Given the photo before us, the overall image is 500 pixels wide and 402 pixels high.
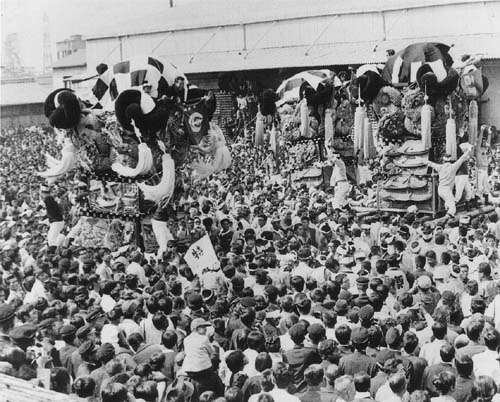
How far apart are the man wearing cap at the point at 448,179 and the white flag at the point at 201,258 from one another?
573cm

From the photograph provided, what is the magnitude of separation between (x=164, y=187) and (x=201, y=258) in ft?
8.66

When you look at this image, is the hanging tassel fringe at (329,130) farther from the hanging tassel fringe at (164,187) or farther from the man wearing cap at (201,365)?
the man wearing cap at (201,365)

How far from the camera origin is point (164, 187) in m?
11.4

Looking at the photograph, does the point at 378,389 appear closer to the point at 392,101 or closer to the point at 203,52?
the point at 392,101

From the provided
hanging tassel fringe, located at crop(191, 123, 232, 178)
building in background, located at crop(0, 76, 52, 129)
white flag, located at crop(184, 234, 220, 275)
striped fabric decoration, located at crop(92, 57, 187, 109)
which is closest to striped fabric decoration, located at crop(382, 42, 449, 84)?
hanging tassel fringe, located at crop(191, 123, 232, 178)

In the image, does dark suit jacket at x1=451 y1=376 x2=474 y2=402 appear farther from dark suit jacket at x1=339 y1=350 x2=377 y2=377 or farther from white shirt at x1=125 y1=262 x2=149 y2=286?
white shirt at x1=125 y1=262 x2=149 y2=286

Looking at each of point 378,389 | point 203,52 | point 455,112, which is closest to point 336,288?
point 378,389

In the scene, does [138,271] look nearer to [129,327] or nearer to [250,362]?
[129,327]

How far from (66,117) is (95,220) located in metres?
1.96

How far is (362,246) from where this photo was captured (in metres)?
9.61

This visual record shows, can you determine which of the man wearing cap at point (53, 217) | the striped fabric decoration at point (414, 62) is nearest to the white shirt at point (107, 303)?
the man wearing cap at point (53, 217)

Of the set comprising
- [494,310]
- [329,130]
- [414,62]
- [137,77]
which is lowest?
[494,310]

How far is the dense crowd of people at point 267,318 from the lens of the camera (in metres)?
5.36

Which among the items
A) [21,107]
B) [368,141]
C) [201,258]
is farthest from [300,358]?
[21,107]
